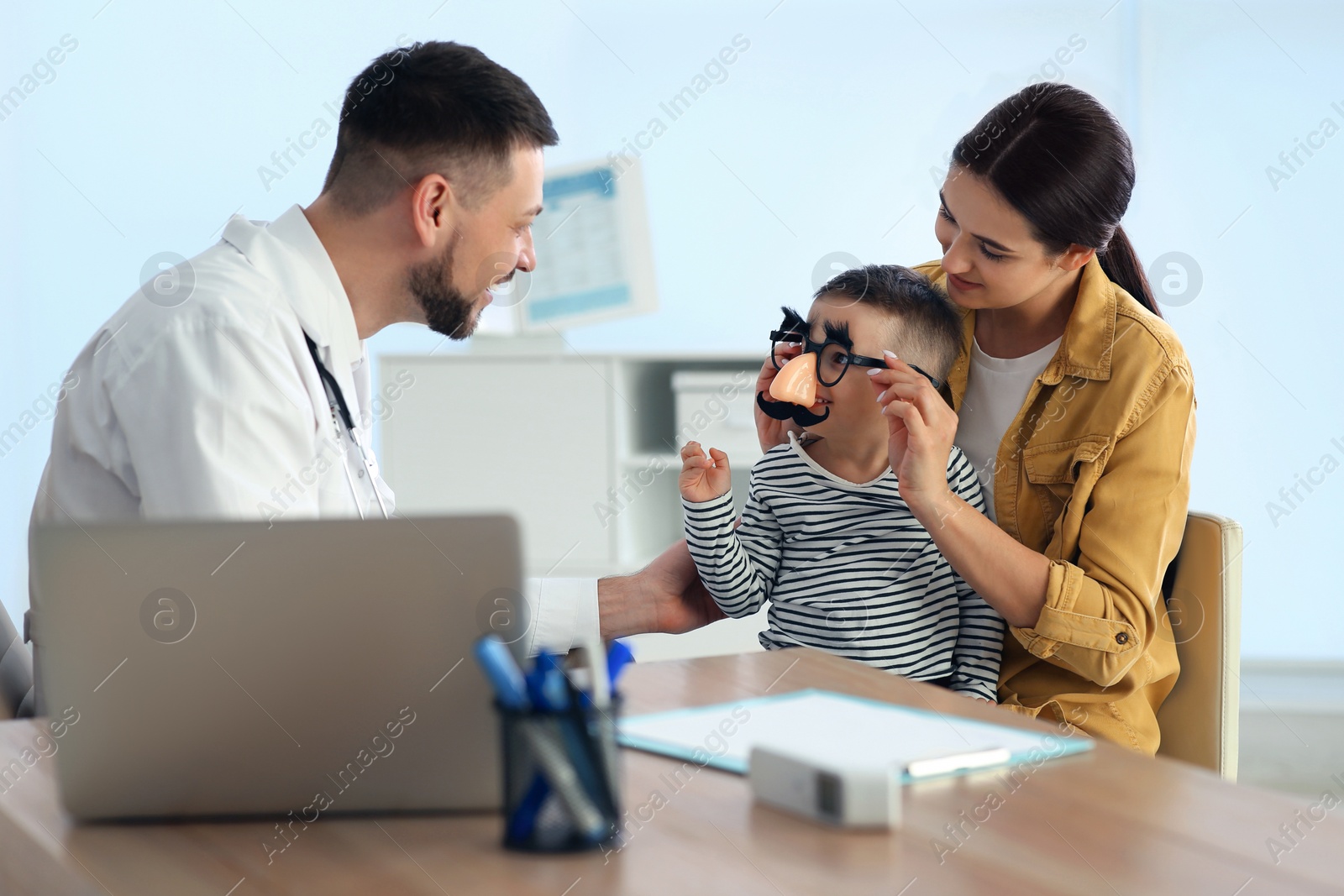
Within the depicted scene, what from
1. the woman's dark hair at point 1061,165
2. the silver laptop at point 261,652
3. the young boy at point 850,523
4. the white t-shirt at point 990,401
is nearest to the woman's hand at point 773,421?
the young boy at point 850,523

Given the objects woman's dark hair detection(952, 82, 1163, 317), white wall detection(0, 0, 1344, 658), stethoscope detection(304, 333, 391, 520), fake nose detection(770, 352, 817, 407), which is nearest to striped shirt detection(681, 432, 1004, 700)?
fake nose detection(770, 352, 817, 407)

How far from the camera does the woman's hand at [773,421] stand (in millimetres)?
1737

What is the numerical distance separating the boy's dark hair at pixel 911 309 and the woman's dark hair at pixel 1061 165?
18 cm

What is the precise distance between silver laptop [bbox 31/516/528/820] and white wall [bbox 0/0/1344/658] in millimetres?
2701

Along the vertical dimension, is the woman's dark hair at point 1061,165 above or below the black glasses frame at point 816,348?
above

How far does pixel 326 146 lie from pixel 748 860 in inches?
126

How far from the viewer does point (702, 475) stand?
1.70 metres

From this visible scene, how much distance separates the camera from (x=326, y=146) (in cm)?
361

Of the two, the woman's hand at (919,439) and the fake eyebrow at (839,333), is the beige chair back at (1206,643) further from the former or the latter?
the fake eyebrow at (839,333)

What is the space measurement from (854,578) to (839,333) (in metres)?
0.34

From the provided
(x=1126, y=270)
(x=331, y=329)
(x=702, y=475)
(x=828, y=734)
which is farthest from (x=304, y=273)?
(x=1126, y=270)

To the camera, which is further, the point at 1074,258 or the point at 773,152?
the point at 773,152

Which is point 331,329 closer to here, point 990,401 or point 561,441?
point 990,401

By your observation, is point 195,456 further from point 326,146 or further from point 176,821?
point 326,146
